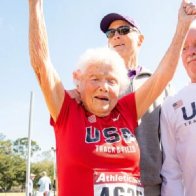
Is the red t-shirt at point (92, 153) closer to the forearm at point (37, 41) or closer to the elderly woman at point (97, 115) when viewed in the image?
the elderly woman at point (97, 115)

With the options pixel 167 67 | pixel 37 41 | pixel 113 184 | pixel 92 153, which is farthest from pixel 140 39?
pixel 113 184

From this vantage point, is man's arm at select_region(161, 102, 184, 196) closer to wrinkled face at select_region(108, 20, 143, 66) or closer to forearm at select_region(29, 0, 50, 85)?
wrinkled face at select_region(108, 20, 143, 66)

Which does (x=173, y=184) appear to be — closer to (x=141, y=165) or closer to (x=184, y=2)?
(x=141, y=165)

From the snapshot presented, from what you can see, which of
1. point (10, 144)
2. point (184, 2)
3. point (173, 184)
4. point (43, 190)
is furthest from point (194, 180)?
point (10, 144)

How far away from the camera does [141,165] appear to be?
3.18m

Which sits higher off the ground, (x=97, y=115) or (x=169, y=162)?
(x=97, y=115)

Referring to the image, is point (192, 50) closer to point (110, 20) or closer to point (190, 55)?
point (190, 55)

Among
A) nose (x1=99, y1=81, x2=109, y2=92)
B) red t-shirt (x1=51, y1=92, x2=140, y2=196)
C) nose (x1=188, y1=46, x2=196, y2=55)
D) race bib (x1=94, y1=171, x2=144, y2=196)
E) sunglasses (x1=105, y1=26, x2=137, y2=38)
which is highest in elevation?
sunglasses (x1=105, y1=26, x2=137, y2=38)

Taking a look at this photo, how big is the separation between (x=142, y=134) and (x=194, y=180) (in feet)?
1.87

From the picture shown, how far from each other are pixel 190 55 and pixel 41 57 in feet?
4.57

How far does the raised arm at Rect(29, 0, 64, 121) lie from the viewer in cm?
257

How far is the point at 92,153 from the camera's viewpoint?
99.6 inches

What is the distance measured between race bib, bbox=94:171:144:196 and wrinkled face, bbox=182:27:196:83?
4.06ft

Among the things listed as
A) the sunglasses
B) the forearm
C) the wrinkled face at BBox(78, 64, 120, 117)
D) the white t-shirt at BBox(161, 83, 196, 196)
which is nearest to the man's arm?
the white t-shirt at BBox(161, 83, 196, 196)
